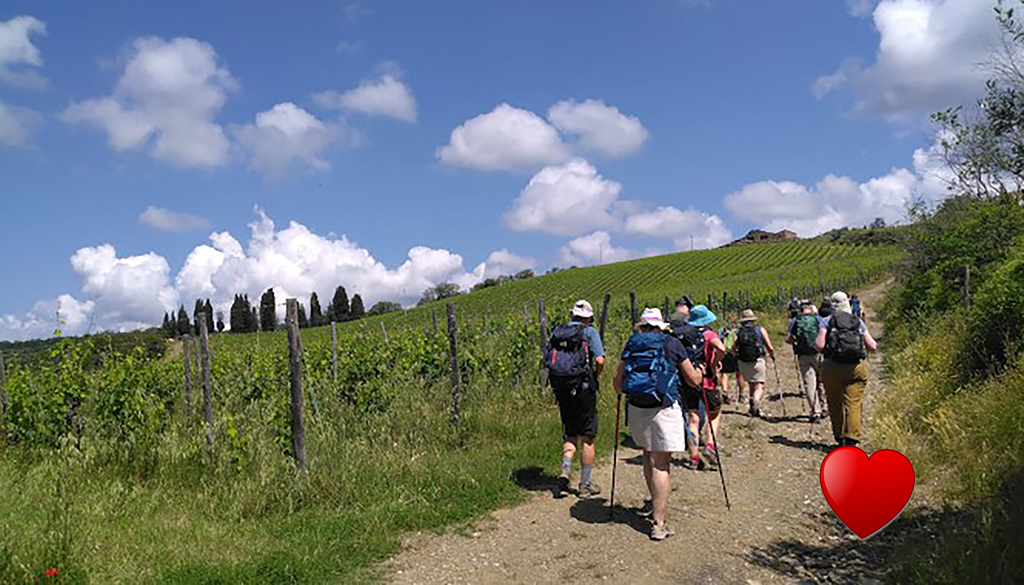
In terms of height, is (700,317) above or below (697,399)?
above

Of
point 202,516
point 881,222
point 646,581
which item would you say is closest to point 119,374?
point 202,516

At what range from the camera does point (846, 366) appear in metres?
A: 7.04

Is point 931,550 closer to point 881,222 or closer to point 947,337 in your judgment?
point 947,337

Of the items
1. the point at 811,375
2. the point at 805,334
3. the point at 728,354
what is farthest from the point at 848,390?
the point at 728,354

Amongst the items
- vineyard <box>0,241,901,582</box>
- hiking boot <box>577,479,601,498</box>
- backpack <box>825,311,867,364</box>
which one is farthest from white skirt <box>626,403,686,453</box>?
backpack <box>825,311,867,364</box>

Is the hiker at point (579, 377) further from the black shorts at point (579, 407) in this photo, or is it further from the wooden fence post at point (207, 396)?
the wooden fence post at point (207, 396)

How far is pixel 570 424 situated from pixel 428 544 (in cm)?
185

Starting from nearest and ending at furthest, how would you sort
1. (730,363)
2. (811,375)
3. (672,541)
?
(672,541)
(811,375)
(730,363)

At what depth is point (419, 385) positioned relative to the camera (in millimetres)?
9258

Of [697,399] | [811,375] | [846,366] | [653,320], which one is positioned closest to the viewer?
[653,320]

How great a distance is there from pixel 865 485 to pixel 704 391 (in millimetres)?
3517

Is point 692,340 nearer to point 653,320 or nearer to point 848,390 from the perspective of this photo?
point 653,320

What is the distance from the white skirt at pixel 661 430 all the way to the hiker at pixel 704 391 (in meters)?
1.66

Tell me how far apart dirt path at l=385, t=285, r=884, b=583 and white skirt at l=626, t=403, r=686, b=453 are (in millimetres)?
745
